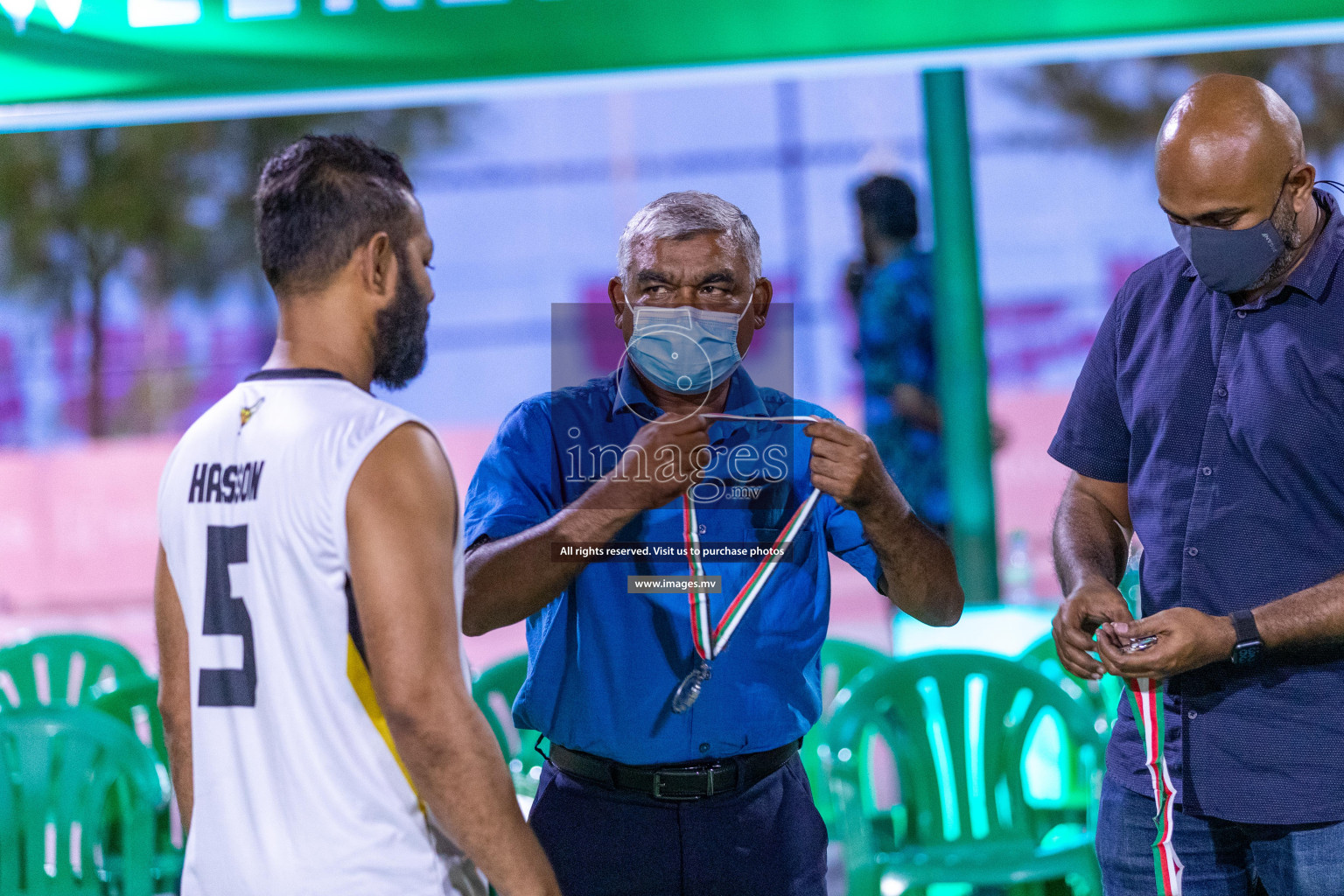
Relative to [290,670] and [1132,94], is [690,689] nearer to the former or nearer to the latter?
[290,670]

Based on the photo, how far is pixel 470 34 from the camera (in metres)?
3.74

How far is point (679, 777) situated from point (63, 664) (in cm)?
349

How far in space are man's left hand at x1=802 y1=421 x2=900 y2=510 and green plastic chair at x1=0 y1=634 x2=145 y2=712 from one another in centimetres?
350

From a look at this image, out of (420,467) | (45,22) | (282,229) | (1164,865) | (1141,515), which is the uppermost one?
(45,22)

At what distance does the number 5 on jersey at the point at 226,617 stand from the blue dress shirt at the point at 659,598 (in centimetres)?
59

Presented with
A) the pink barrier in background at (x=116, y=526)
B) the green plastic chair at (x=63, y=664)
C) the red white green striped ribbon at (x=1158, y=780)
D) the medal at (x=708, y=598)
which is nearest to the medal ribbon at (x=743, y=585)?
the medal at (x=708, y=598)

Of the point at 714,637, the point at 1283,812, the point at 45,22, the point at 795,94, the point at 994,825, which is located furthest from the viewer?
the point at 795,94

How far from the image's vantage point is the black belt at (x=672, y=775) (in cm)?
221

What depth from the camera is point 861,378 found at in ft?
15.7

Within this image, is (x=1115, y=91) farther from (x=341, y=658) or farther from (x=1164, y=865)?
(x=341, y=658)

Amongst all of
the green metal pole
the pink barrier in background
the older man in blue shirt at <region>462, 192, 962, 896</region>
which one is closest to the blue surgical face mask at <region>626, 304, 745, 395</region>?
the older man in blue shirt at <region>462, 192, 962, 896</region>

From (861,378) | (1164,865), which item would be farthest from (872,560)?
(861,378)

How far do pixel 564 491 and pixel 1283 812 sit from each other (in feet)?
4.79

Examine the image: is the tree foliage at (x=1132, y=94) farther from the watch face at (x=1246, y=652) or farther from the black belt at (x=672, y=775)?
the black belt at (x=672, y=775)
